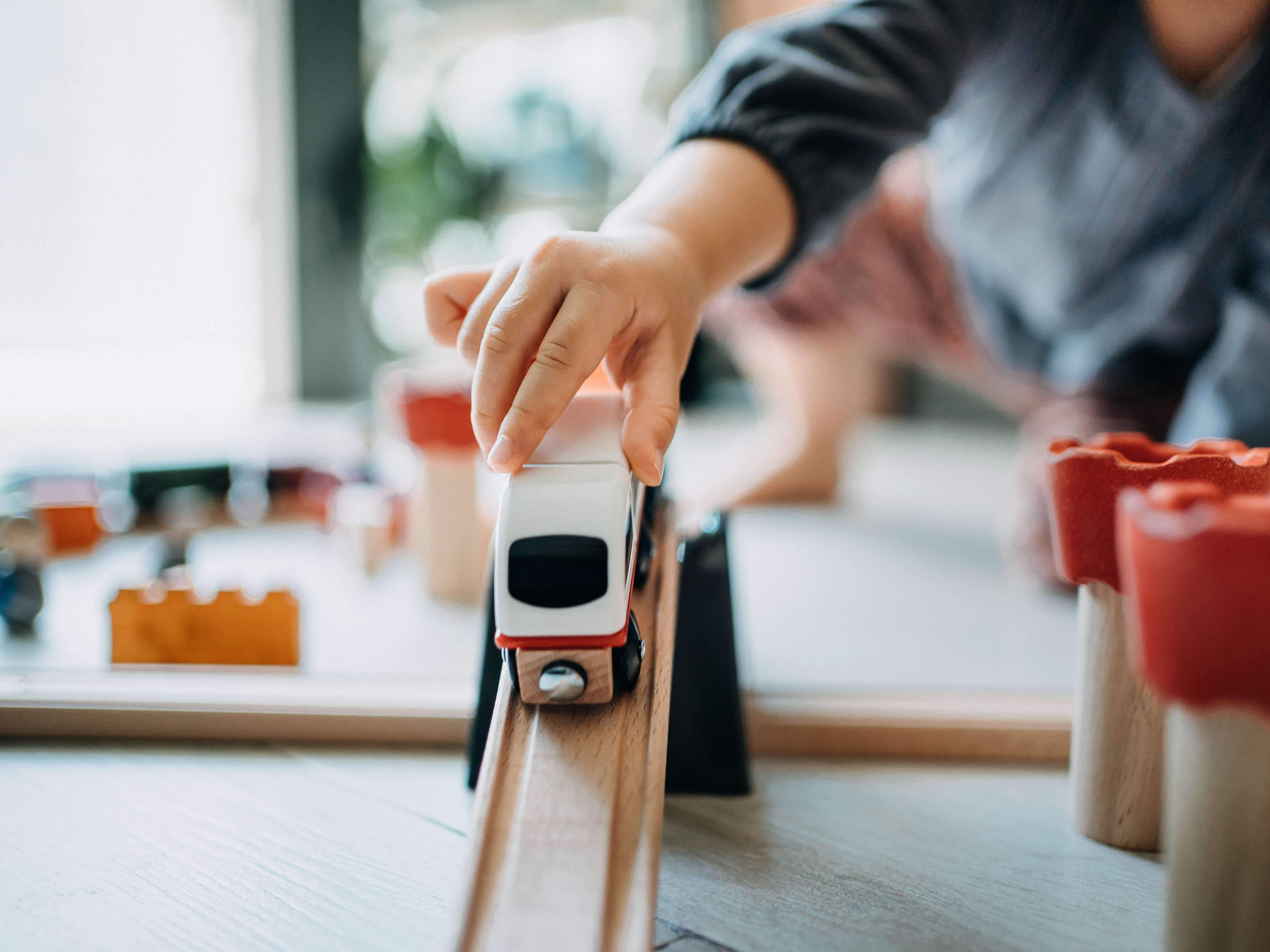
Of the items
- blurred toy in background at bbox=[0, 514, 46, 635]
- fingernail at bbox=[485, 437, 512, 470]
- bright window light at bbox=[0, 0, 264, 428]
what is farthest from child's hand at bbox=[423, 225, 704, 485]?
bright window light at bbox=[0, 0, 264, 428]

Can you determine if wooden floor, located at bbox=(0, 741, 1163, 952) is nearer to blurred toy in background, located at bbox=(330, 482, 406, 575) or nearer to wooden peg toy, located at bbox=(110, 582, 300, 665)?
wooden peg toy, located at bbox=(110, 582, 300, 665)

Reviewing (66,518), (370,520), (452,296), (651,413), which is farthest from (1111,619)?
(66,518)

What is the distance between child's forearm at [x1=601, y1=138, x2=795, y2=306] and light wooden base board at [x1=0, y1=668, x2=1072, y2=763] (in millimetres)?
236

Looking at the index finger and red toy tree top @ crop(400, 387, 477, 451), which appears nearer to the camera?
the index finger

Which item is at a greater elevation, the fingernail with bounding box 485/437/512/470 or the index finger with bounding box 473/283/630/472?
the index finger with bounding box 473/283/630/472

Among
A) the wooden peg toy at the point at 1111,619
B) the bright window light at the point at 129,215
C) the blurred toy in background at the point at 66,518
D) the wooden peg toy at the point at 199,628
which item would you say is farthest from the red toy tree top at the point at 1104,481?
the bright window light at the point at 129,215

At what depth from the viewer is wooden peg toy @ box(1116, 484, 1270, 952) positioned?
248 millimetres

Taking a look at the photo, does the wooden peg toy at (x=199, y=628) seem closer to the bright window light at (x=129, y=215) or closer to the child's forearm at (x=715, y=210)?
the child's forearm at (x=715, y=210)

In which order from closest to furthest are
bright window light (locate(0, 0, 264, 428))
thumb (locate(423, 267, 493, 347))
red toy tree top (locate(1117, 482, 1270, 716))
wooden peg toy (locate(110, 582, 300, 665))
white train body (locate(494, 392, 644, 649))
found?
red toy tree top (locate(1117, 482, 1270, 716)), white train body (locate(494, 392, 644, 649)), thumb (locate(423, 267, 493, 347)), wooden peg toy (locate(110, 582, 300, 665)), bright window light (locate(0, 0, 264, 428))

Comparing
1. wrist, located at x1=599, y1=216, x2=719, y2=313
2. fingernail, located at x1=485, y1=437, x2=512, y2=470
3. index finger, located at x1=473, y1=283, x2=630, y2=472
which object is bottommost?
fingernail, located at x1=485, y1=437, x2=512, y2=470

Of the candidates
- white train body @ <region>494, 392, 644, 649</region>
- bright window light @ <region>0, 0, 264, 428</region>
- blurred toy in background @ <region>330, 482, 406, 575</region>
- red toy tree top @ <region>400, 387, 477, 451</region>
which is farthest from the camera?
bright window light @ <region>0, 0, 264, 428</region>

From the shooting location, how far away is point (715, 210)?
50 cm

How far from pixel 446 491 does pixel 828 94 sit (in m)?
0.39

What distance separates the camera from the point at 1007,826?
45 centimetres
